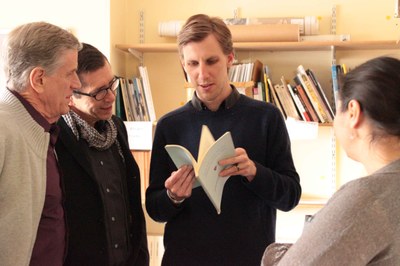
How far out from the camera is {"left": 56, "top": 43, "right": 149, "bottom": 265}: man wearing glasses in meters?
1.42

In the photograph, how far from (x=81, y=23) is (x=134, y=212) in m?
1.48

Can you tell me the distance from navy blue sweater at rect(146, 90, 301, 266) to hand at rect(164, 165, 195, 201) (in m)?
0.13

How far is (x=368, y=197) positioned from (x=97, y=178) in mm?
901

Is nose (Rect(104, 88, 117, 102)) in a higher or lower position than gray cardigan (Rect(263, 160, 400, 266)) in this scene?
higher

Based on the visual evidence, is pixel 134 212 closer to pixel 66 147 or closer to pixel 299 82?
pixel 66 147

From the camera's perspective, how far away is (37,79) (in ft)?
3.99

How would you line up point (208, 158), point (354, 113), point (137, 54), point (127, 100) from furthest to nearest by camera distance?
point (137, 54), point (127, 100), point (208, 158), point (354, 113)

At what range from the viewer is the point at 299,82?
8.75 ft

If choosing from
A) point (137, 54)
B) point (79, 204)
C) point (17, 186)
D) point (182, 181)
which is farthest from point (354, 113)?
point (137, 54)

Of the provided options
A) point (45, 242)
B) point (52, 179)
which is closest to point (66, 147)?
point (52, 179)

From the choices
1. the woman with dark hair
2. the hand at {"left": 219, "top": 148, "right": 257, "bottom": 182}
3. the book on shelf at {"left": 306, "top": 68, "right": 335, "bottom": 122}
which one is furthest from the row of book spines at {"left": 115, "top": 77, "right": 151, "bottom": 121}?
the woman with dark hair

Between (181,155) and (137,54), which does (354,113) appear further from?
(137,54)

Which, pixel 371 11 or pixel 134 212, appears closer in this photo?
pixel 134 212

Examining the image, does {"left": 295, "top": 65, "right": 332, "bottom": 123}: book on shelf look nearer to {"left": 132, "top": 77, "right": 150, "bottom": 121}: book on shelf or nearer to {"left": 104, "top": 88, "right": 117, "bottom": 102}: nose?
{"left": 132, "top": 77, "right": 150, "bottom": 121}: book on shelf
